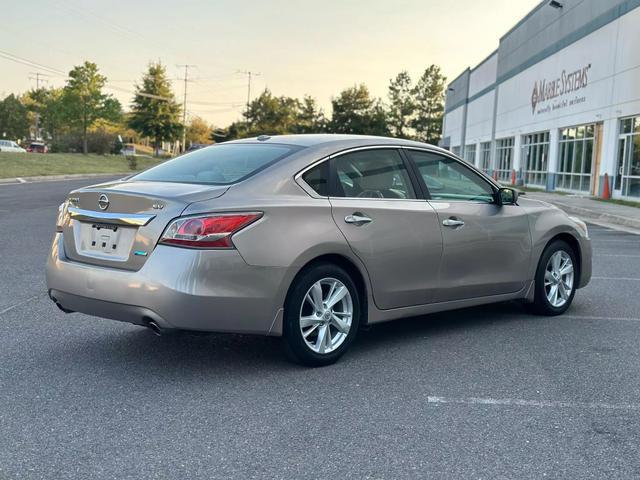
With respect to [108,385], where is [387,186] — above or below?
above

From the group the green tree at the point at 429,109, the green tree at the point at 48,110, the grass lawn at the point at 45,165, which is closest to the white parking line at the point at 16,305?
the grass lawn at the point at 45,165

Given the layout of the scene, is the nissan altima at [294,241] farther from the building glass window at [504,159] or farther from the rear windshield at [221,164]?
the building glass window at [504,159]

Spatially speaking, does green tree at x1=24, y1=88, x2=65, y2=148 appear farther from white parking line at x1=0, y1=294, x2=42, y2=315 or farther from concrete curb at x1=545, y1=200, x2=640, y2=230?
white parking line at x1=0, y1=294, x2=42, y2=315

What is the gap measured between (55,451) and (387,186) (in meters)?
3.11

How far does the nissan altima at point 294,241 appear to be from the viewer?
175 inches

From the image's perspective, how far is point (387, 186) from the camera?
18.3 feet

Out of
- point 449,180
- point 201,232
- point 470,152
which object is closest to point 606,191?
point 449,180

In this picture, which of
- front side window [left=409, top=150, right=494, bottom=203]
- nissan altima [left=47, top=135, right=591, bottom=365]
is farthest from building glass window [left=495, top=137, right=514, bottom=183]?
nissan altima [left=47, top=135, right=591, bottom=365]

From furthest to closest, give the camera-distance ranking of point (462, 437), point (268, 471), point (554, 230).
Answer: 1. point (554, 230)
2. point (462, 437)
3. point (268, 471)

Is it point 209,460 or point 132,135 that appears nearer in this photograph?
point 209,460

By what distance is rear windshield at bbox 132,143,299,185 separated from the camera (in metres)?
5.04

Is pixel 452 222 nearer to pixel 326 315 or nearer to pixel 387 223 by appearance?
pixel 387 223

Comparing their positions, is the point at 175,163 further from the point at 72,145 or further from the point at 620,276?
the point at 72,145

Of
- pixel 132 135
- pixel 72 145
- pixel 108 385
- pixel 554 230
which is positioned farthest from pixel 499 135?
pixel 132 135
